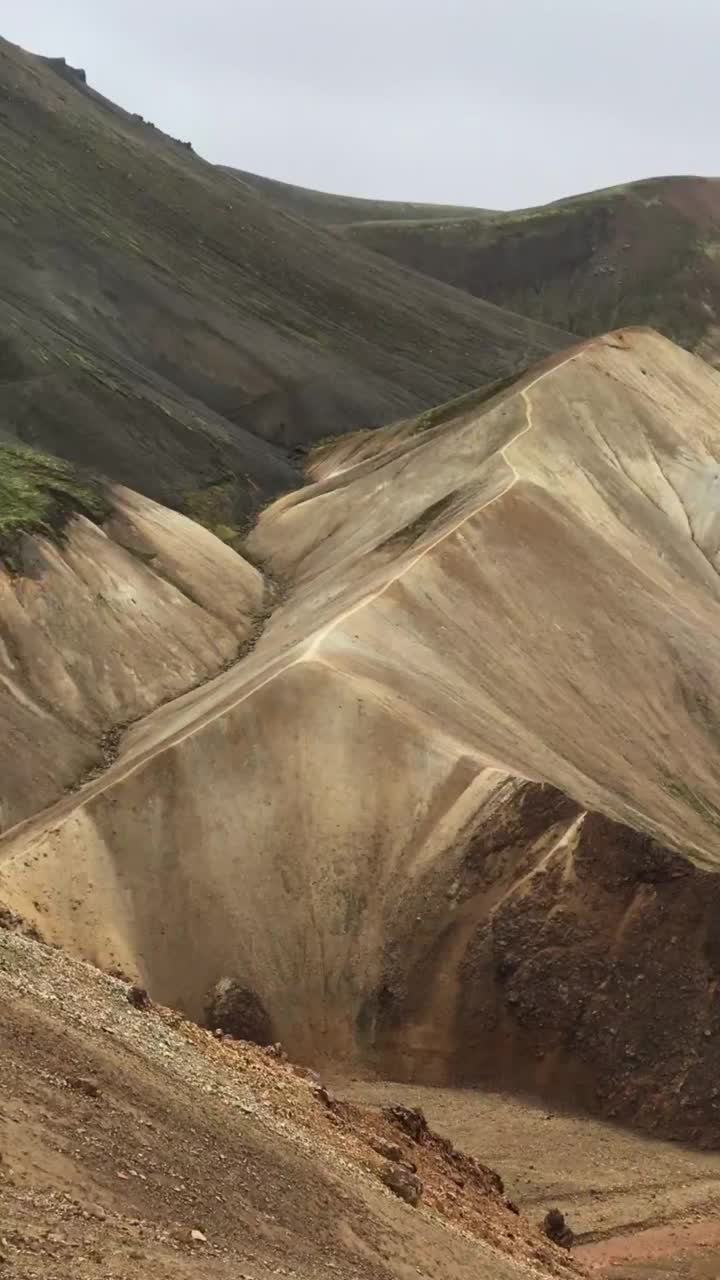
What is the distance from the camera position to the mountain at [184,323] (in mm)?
54562

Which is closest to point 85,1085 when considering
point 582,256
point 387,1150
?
point 387,1150

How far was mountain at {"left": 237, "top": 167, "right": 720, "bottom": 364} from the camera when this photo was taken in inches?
3981

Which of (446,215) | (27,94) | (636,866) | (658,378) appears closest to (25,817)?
(636,866)

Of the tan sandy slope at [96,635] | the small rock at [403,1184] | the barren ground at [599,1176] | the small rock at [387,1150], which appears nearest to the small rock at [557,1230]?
the barren ground at [599,1176]

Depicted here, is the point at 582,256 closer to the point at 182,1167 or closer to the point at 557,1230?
the point at 557,1230

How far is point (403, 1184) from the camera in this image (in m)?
17.6

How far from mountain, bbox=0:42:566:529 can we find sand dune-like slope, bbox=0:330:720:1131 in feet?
47.1

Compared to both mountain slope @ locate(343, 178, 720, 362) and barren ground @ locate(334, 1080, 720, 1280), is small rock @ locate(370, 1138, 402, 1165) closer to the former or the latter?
barren ground @ locate(334, 1080, 720, 1280)

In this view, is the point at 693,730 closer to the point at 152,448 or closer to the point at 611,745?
the point at 611,745

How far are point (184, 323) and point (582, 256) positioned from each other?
1767 inches

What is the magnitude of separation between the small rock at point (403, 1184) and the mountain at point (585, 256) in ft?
285

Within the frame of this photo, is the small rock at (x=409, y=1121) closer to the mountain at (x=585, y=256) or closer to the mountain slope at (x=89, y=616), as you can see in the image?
the mountain slope at (x=89, y=616)

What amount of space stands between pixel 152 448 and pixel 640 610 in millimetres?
21505

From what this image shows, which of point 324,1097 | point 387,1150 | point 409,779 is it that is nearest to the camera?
point 387,1150
